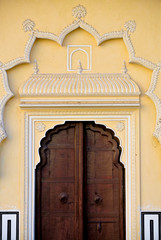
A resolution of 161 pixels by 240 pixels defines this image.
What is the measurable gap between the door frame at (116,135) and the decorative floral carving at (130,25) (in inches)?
37.3

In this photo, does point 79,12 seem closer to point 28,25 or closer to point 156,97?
point 28,25

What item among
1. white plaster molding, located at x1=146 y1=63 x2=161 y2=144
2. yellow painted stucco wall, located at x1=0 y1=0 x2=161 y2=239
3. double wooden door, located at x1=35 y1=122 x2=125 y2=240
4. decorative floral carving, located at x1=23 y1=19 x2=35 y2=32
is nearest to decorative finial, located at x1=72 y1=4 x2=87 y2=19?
yellow painted stucco wall, located at x1=0 y1=0 x2=161 y2=239

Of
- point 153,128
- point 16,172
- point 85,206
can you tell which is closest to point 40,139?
point 16,172

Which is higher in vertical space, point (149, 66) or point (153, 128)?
point (149, 66)

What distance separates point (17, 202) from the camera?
5000 millimetres

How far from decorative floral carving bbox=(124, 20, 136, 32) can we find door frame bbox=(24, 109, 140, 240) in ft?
3.11

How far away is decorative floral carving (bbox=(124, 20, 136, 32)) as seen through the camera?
512cm

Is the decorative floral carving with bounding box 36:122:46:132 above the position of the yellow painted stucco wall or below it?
below

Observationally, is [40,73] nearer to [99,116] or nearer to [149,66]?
[99,116]

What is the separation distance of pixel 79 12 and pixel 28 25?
614 millimetres

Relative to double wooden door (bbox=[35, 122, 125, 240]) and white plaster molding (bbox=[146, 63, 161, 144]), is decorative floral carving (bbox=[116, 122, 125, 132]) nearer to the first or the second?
double wooden door (bbox=[35, 122, 125, 240])

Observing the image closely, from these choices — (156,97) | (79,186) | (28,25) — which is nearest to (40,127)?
(79,186)

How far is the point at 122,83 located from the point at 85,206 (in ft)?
4.87

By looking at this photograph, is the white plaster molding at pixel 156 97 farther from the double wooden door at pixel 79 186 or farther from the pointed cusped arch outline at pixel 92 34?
the double wooden door at pixel 79 186
